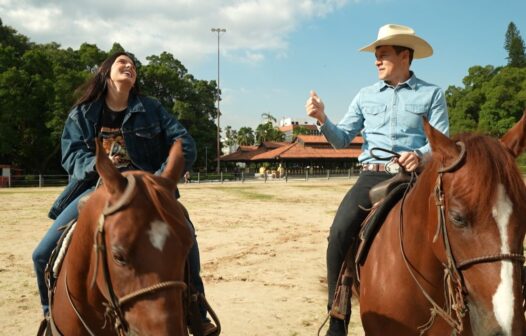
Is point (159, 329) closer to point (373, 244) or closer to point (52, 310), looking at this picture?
point (52, 310)

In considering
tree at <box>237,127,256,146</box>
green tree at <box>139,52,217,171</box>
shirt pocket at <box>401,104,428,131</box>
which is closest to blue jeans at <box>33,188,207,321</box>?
shirt pocket at <box>401,104,428,131</box>

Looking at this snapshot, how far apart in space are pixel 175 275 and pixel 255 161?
62.5 m

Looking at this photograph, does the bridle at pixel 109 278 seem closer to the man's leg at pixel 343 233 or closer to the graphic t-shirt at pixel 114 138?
the graphic t-shirt at pixel 114 138

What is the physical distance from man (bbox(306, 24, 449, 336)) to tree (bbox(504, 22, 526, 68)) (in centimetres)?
10117

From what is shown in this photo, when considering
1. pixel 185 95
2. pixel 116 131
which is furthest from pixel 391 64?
pixel 185 95

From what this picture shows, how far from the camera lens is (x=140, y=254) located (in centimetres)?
180

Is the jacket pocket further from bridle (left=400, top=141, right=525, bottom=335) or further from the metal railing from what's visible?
the metal railing

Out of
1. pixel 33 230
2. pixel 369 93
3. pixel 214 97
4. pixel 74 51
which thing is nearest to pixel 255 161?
pixel 214 97

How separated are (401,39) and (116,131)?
252cm

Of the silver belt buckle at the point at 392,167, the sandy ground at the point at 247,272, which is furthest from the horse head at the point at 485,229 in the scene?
the sandy ground at the point at 247,272

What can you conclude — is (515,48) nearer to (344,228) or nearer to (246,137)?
(246,137)

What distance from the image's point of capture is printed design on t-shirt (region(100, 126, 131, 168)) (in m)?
3.05

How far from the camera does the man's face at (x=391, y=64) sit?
A: 371cm

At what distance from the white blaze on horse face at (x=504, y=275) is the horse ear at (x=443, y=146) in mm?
315
